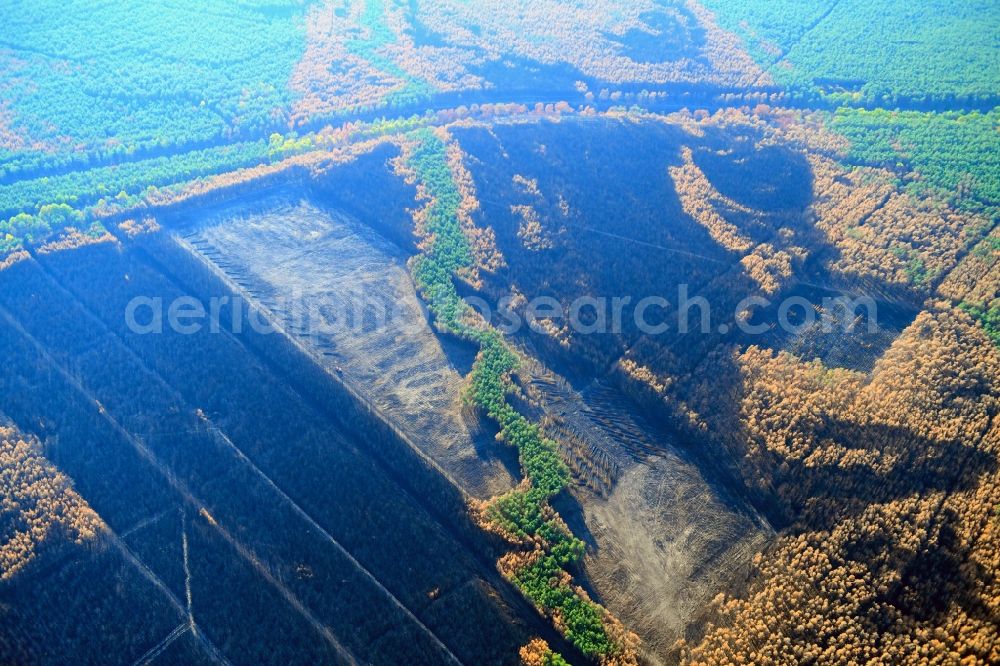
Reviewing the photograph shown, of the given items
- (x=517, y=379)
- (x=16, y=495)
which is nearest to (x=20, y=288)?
(x=16, y=495)

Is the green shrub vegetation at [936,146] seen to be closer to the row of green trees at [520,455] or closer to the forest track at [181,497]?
the row of green trees at [520,455]

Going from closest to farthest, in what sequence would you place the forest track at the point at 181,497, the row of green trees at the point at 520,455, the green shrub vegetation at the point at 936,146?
1. the forest track at the point at 181,497
2. the row of green trees at the point at 520,455
3. the green shrub vegetation at the point at 936,146

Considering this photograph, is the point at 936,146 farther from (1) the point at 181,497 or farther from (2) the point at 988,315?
(1) the point at 181,497

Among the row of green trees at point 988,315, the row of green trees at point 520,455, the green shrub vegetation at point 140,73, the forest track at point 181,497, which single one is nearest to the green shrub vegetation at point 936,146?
the row of green trees at point 988,315

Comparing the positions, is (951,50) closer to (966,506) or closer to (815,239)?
(815,239)

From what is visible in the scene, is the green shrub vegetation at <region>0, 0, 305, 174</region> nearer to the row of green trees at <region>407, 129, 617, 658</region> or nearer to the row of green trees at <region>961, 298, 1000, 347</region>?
the row of green trees at <region>407, 129, 617, 658</region>

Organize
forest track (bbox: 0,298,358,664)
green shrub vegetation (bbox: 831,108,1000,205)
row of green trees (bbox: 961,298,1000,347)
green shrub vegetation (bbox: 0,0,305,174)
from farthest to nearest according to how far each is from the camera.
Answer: green shrub vegetation (bbox: 0,0,305,174)
green shrub vegetation (bbox: 831,108,1000,205)
row of green trees (bbox: 961,298,1000,347)
forest track (bbox: 0,298,358,664)

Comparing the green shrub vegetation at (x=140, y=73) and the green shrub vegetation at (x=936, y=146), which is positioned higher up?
the green shrub vegetation at (x=936, y=146)

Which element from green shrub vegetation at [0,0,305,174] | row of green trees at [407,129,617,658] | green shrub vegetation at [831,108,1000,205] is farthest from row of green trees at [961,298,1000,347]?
green shrub vegetation at [0,0,305,174]
